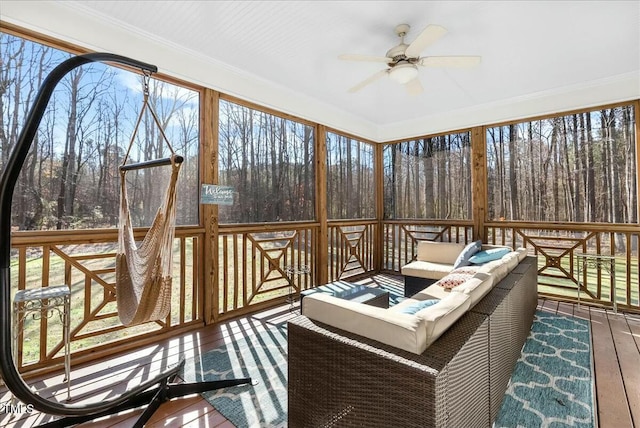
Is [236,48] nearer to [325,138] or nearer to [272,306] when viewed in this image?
[325,138]

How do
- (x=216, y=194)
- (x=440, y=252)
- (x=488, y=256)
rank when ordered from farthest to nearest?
(x=440, y=252) → (x=488, y=256) → (x=216, y=194)

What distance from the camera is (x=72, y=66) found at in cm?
130

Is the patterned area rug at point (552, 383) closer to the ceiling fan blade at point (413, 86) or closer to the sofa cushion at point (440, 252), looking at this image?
the sofa cushion at point (440, 252)

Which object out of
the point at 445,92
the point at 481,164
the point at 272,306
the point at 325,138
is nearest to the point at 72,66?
the point at 272,306

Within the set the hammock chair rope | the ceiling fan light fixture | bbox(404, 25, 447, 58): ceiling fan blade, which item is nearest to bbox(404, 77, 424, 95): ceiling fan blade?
the ceiling fan light fixture

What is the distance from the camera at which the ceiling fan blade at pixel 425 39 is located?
2152 millimetres

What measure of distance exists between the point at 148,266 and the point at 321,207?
2.92m

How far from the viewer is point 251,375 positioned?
2236 mm

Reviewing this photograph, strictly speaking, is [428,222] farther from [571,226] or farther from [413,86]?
[413,86]

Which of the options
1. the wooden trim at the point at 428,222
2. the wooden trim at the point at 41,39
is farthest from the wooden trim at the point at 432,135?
the wooden trim at the point at 41,39

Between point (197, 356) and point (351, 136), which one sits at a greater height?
point (351, 136)

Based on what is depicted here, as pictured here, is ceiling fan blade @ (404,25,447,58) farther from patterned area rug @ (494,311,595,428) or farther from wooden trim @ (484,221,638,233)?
wooden trim @ (484,221,638,233)

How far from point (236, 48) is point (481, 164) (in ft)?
12.5

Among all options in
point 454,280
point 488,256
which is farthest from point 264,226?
point 488,256
